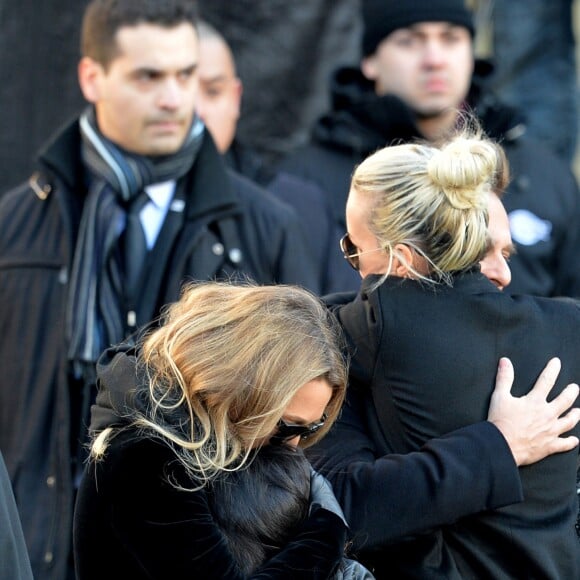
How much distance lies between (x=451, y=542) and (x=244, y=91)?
11.9 feet

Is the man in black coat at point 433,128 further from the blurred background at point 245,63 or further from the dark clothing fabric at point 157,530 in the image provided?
the dark clothing fabric at point 157,530

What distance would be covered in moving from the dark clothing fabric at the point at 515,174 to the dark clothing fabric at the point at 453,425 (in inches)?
85.1

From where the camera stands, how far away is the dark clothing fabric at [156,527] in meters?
2.29

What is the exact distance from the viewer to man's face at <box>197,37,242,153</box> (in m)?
5.36

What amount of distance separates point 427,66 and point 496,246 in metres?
2.43

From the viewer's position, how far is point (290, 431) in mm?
2443

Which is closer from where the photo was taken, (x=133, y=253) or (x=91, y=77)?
(x=133, y=253)

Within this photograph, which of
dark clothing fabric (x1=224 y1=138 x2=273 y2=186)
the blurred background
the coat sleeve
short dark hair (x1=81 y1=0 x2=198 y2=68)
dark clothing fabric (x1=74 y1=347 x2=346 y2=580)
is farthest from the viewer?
the blurred background

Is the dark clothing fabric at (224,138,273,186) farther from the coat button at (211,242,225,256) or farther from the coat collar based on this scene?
the coat button at (211,242,225,256)

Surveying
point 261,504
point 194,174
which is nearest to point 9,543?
point 261,504

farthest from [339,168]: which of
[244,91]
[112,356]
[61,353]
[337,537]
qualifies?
[337,537]

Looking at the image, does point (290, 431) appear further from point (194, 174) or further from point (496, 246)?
point (194, 174)

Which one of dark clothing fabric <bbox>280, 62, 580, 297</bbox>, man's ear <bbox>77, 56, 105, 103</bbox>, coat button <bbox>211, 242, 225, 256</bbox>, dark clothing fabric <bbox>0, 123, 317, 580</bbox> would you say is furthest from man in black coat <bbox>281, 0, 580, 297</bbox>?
man's ear <bbox>77, 56, 105, 103</bbox>

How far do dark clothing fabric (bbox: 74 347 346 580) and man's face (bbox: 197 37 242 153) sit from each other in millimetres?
3057
